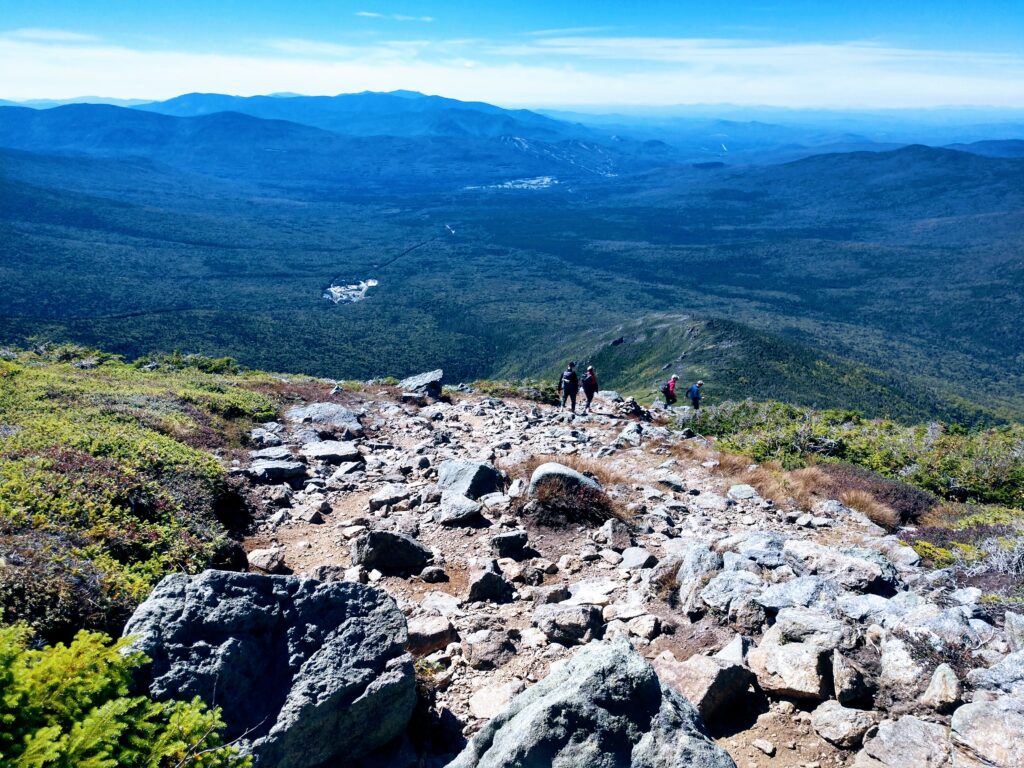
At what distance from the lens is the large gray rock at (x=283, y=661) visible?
4.36 meters

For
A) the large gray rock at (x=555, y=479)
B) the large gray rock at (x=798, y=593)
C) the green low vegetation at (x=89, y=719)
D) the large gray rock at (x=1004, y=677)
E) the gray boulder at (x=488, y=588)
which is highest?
the green low vegetation at (x=89, y=719)

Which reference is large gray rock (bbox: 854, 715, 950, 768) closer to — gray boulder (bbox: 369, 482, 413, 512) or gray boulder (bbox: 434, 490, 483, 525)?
gray boulder (bbox: 434, 490, 483, 525)

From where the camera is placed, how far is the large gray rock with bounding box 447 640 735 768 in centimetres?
378

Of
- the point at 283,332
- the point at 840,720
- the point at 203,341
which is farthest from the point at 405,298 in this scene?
the point at 840,720

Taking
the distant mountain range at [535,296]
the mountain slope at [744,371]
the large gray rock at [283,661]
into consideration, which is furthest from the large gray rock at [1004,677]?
the distant mountain range at [535,296]

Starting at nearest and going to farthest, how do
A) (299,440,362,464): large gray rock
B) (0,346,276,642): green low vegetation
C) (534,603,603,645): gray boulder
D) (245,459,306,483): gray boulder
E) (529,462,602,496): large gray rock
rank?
(0,346,276,642): green low vegetation
(534,603,603,645): gray boulder
(529,462,602,496): large gray rock
(245,459,306,483): gray boulder
(299,440,362,464): large gray rock

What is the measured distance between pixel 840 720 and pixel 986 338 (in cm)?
12462

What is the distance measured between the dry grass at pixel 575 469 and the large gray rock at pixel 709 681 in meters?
5.76

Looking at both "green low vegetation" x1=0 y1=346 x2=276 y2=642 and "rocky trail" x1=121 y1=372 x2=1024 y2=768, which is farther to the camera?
"green low vegetation" x1=0 y1=346 x2=276 y2=642

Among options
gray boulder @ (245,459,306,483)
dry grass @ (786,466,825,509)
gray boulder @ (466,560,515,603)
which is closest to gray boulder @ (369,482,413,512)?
gray boulder @ (245,459,306,483)

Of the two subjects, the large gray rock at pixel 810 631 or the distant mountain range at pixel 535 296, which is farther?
the distant mountain range at pixel 535 296

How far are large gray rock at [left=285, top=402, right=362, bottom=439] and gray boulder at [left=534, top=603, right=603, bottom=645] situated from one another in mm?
9095

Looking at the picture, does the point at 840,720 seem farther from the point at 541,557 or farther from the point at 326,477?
the point at 326,477

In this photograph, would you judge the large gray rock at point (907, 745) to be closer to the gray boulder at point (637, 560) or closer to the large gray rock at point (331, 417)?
the gray boulder at point (637, 560)
